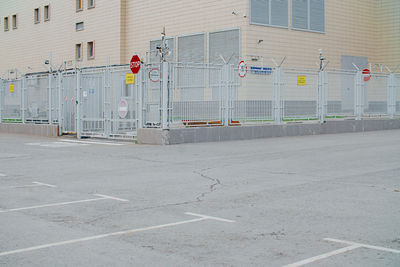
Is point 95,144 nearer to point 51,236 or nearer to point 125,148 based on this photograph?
point 125,148

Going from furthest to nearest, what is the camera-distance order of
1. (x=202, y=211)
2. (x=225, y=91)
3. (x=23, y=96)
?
(x=23, y=96) → (x=225, y=91) → (x=202, y=211)

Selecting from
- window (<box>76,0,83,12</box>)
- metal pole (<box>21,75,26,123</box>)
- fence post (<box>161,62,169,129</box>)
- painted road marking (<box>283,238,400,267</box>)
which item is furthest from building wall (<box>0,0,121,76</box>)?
painted road marking (<box>283,238,400,267</box>)

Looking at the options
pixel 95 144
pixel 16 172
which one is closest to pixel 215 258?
pixel 16 172

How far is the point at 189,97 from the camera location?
1784 cm

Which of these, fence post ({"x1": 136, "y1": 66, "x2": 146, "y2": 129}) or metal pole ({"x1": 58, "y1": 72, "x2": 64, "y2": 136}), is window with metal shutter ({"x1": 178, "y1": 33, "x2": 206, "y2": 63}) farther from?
fence post ({"x1": 136, "y1": 66, "x2": 146, "y2": 129})

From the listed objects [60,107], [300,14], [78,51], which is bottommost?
[60,107]

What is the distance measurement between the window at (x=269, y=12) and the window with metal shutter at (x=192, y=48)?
3549 millimetres

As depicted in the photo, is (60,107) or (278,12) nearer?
(60,107)

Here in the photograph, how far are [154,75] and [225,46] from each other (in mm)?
14711

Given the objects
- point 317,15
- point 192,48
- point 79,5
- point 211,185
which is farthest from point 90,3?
point 211,185

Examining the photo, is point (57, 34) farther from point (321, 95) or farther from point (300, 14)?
point (321, 95)

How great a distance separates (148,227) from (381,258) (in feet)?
8.13

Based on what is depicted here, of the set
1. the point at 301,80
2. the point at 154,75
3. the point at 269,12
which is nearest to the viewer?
the point at 154,75

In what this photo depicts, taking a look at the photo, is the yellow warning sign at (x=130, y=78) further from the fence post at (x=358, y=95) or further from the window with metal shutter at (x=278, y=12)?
the window with metal shutter at (x=278, y=12)
